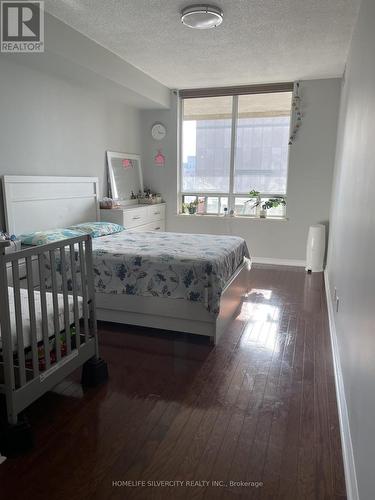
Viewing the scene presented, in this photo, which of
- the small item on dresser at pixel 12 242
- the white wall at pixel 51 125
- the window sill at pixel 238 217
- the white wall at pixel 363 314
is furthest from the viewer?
the window sill at pixel 238 217

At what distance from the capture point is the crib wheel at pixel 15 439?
1.65 metres

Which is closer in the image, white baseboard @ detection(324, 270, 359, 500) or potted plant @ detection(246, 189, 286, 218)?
white baseboard @ detection(324, 270, 359, 500)

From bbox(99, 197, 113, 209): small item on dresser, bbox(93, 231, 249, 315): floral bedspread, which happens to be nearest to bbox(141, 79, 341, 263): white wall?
bbox(99, 197, 113, 209): small item on dresser

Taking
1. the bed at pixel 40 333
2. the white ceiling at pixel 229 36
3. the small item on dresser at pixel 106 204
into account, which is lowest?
the bed at pixel 40 333

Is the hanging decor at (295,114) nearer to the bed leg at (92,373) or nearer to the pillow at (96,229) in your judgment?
the pillow at (96,229)

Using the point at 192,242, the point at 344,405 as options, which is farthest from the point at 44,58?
the point at 344,405

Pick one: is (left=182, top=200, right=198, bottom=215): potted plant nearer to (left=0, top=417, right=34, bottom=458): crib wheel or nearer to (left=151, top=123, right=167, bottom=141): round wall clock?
(left=151, top=123, right=167, bottom=141): round wall clock

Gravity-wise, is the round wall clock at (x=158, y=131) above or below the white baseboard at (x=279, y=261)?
above

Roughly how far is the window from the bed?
3781mm

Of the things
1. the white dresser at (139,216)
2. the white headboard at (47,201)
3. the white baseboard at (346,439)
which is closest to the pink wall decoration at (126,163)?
the white dresser at (139,216)

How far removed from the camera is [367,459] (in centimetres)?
123

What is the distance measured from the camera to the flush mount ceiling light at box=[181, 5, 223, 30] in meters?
2.87

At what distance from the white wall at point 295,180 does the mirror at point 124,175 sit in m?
0.27

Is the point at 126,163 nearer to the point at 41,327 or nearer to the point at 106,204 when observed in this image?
the point at 106,204
